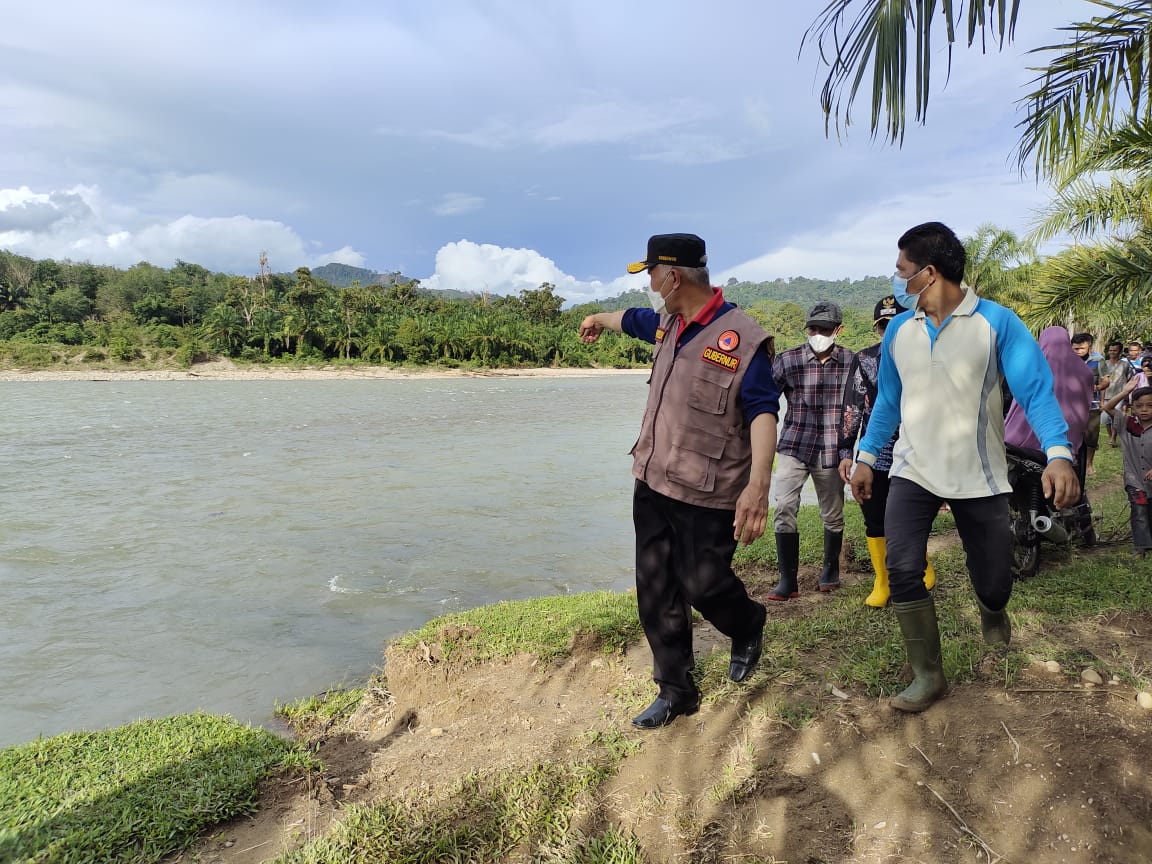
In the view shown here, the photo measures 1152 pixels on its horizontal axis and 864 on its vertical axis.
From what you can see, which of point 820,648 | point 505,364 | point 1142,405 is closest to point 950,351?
point 820,648

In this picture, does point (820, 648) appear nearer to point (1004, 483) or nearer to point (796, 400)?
point (1004, 483)

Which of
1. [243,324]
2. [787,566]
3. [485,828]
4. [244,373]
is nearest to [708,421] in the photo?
[485,828]

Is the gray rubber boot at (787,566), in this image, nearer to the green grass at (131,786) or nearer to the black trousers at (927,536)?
the black trousers at (927,536)

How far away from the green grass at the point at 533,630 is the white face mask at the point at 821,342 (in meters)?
2.09

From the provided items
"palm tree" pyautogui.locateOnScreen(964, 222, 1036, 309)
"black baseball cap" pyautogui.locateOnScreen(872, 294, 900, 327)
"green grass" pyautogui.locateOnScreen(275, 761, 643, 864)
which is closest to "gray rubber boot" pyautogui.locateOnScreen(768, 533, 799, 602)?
"black baseball cap" pyautogui.locateOnScreen(872, 294, 900, 327)

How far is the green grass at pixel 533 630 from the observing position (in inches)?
164

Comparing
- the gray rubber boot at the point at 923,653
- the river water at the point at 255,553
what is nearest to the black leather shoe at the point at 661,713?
the gray rubber boot at the point at 923,653

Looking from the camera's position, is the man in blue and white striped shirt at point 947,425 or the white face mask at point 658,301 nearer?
the man in blue and white striped shirt at point 947,425

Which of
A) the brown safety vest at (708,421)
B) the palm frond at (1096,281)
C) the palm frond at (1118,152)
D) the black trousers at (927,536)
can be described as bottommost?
the black trousers at (927,536)

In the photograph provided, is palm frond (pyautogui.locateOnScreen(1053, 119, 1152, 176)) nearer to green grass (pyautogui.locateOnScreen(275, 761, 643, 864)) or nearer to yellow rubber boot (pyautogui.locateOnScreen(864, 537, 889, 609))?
yellow rubber boot (pyautogui.locateOnScreen(864, 537, 889, 609))

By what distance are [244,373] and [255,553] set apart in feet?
169

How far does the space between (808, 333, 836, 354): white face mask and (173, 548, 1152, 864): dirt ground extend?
2.06 meters

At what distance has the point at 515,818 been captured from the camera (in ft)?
8.08

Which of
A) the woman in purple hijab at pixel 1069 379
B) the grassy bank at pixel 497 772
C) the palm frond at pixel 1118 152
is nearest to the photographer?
the grassy bank at pixel 497 772
